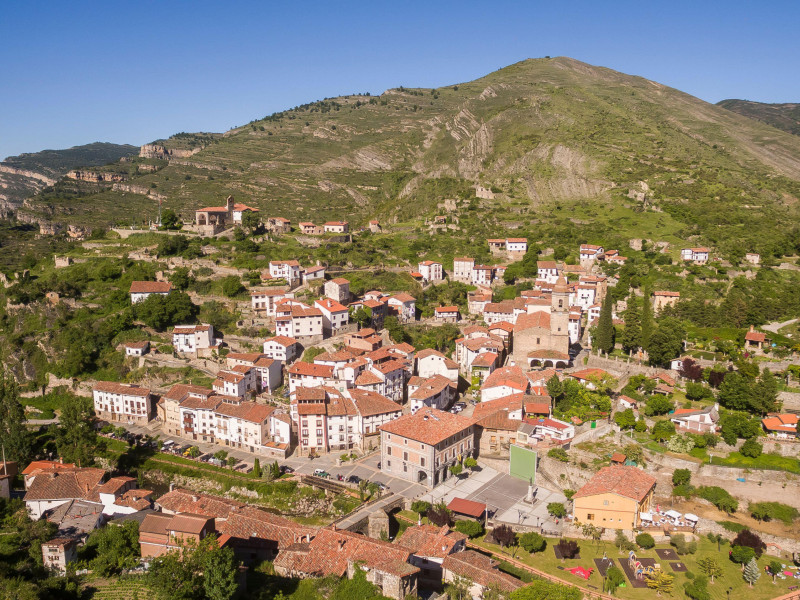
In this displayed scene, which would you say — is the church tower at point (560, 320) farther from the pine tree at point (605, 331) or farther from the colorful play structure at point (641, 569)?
the colorful play structure at point (641, 569)

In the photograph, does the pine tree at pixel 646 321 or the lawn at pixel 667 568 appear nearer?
the lawn at pixel 667 568

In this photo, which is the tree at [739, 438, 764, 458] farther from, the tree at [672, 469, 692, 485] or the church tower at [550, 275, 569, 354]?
the church tower at [550, 275, 569, 354]

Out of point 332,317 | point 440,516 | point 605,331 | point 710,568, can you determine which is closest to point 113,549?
point 440,516

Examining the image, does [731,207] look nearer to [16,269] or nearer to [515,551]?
[515,551]

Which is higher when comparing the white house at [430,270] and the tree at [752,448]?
the white house at [430,270]

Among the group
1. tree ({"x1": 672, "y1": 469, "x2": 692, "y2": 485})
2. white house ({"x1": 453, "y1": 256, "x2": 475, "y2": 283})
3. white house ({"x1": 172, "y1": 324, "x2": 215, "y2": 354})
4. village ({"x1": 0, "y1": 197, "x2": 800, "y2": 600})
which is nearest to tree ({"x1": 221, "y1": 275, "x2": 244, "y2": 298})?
village ({"x1": 0, "y1": 197, "x2": 800, "y2": 600})

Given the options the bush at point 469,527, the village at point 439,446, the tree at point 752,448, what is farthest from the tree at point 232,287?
the tree at point 752,448

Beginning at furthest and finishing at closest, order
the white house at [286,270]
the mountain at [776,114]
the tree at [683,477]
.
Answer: the mountain at [776,114] → the white house at [286,270] → the tree at [683,477]

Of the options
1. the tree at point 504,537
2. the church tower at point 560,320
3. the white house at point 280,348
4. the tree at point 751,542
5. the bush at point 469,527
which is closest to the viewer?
the tree at point 751,542
